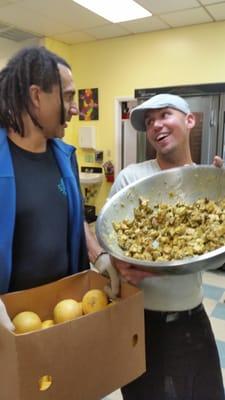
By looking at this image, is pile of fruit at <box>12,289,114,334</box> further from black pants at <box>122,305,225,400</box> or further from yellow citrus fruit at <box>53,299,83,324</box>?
black pants at <box>122,305,225,400</box>

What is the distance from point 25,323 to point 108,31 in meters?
4.43

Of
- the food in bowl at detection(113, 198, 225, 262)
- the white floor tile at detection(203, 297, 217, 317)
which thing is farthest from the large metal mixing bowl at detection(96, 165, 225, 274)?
the white floor tile at detection(203, 297, 217, 317)

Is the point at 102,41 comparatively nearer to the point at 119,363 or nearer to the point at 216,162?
the point at 216,162

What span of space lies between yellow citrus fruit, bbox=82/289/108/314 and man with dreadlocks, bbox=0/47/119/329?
0.20 meters

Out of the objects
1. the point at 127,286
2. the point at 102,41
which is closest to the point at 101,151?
the point at 102,41

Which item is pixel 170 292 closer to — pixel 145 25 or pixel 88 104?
pixel 145 25

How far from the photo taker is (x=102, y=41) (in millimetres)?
4977

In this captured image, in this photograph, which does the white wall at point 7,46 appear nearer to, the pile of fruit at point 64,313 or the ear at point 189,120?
the ear at point 189,120

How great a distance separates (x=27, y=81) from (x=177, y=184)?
2.05ft

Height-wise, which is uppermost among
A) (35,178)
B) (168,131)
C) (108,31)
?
(108,31)

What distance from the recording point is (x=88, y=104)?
5273 millimetres

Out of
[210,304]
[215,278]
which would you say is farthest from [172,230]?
[215,278]

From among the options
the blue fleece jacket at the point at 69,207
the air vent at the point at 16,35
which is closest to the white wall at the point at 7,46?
the air vent at the point at 16,35

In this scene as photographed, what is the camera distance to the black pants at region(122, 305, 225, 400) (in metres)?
1.16
